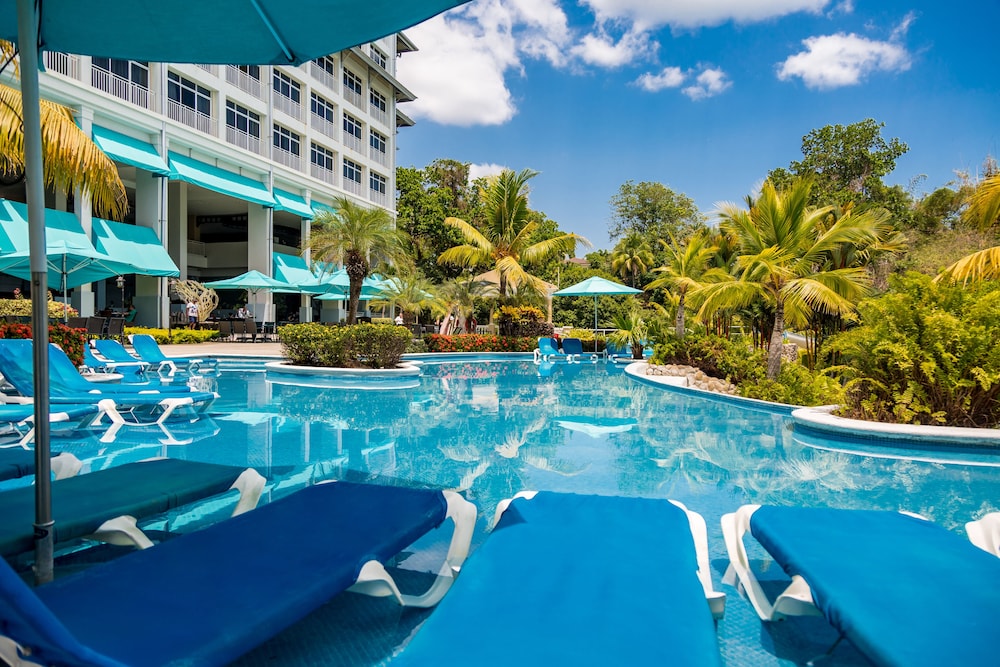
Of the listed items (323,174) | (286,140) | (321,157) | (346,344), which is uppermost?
(286,140)

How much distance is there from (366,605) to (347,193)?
117ft

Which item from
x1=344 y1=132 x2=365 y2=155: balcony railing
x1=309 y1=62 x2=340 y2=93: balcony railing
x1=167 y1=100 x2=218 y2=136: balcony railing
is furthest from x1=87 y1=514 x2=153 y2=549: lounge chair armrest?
x1=344 y1=132 x2=365 y2=155: balcony railing

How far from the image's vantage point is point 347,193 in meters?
36.5

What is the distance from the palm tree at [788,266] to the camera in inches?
460

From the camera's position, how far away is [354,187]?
37469 mm

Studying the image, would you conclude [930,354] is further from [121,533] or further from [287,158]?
[287,158]

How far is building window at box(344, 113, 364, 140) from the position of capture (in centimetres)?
3684

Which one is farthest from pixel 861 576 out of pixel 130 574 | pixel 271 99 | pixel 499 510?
pixel 271 99

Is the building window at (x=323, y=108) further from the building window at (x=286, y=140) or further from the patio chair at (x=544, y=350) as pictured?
the patio chair at (x=544, y=350)

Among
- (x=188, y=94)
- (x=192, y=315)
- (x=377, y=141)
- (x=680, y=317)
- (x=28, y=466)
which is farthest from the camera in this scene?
(x=377, y=141)

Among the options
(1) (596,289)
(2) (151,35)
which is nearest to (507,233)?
(1) (596,289)

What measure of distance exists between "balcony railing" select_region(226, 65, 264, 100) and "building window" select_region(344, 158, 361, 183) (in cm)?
770

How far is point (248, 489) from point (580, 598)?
251cm

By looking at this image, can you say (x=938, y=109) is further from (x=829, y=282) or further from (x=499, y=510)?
(x=499, y=510)
